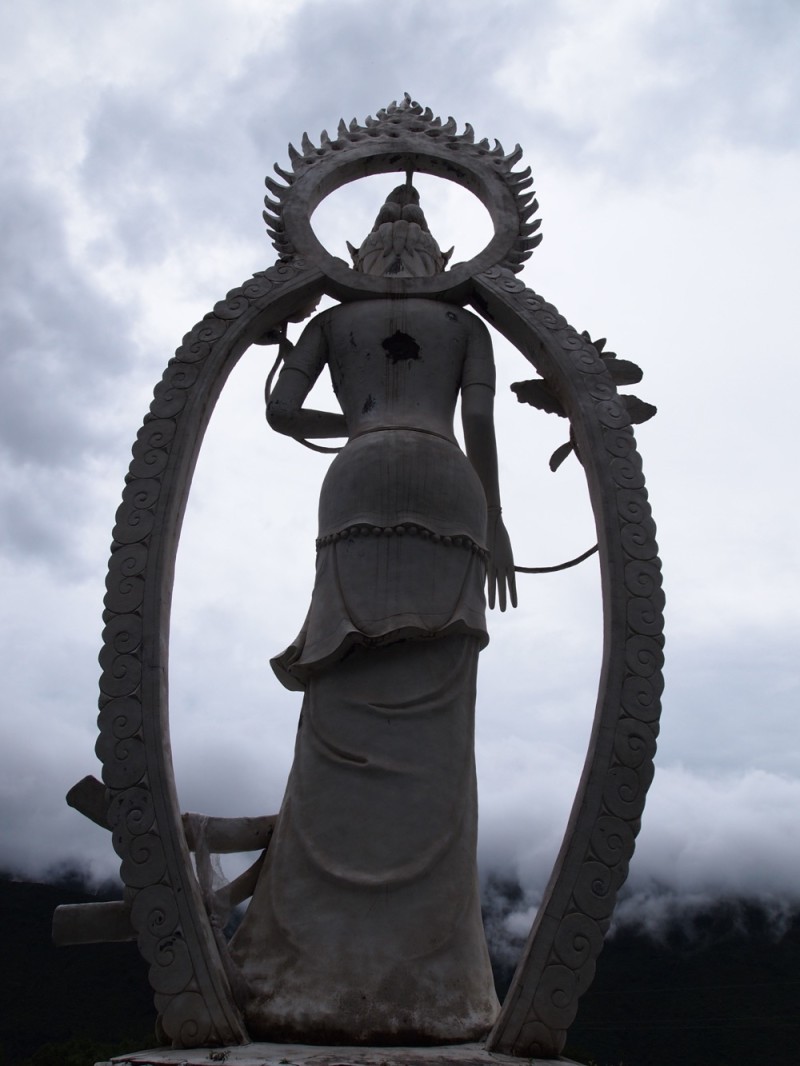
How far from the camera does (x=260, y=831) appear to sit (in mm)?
5773

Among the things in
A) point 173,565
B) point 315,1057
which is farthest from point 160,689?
point 315,1057

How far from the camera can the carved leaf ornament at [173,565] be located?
4.81 m

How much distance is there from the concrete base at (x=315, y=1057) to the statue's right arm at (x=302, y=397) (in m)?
3.57

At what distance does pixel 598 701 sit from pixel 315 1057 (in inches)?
86.0

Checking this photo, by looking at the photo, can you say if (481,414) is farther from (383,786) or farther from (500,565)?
(383,786)

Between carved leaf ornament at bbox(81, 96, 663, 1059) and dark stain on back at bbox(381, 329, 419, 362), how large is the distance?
411 millimetres

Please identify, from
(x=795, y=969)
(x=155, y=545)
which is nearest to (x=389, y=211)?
(x=155, y=545)

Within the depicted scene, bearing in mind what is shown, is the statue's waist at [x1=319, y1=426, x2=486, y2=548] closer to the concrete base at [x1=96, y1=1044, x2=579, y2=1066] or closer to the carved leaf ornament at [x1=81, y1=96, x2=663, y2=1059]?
the carved leaf ornament at [x1=81, y1=96, x2=663, y2=1059]

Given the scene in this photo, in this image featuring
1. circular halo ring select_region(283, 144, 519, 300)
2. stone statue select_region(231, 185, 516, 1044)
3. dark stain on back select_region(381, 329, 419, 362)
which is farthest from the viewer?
circular halo ring select_region(283, 144, 519, 300)

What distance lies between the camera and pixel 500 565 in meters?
6.93

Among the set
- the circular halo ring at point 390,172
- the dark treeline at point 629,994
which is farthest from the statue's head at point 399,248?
the dark treeline at point 629,994

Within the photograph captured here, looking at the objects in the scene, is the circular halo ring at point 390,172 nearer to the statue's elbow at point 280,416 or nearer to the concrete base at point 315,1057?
the statue's elbow at point 280,416

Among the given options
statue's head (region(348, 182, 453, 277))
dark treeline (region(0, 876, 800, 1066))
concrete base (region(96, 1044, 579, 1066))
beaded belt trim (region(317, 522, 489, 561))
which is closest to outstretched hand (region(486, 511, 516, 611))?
beaded belt trim (region(317, 522, 489, 561))

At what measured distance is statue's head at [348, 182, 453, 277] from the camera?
281 inches
